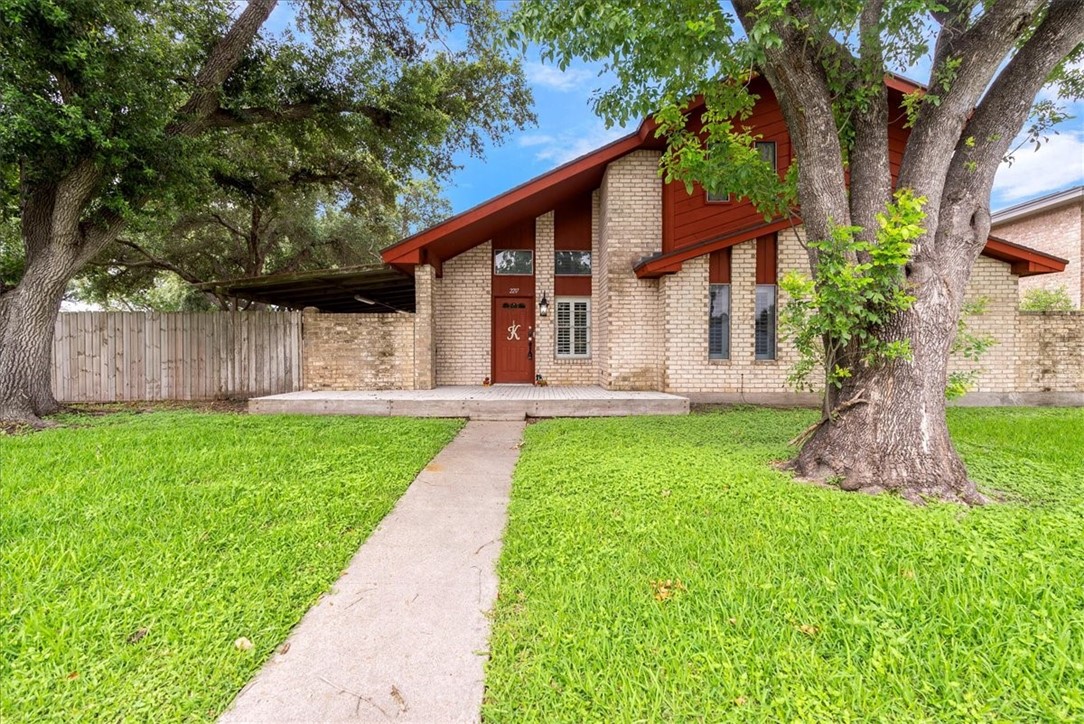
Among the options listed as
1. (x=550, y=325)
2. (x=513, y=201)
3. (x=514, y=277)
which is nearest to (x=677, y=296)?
(x=550, y=325)

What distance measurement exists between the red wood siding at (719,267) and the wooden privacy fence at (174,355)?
28.4 ft

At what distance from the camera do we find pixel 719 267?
9.08 metres

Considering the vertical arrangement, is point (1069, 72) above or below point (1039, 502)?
above

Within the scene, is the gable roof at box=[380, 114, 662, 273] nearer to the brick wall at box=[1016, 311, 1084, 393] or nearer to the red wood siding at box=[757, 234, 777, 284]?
the red wood siding at box=[757, 234, 777, 284]

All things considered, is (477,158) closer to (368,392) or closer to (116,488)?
(368,392)

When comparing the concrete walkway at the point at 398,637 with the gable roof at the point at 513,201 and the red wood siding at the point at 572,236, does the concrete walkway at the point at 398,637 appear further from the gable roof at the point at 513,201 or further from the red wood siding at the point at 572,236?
the red wood siding at the point at 572,236

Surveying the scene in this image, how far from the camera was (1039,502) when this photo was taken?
337 centimetres

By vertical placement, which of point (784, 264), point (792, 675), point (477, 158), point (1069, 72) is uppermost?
point (477, 158)

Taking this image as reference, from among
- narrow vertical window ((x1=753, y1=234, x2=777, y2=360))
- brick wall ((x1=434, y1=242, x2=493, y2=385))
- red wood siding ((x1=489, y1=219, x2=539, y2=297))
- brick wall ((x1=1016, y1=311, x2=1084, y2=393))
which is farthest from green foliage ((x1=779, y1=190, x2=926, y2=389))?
brick wall ((x1=1016, y1=311, x2=1084, y2=393))

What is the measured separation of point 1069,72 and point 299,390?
42.3 feet

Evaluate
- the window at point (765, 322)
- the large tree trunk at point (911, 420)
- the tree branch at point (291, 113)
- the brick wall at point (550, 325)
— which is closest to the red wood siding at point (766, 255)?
the window at point (765, 322)

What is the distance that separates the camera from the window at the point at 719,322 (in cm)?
916

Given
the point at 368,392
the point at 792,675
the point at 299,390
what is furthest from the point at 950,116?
the point at 299,390

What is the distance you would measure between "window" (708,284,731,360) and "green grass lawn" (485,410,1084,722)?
5.45m
